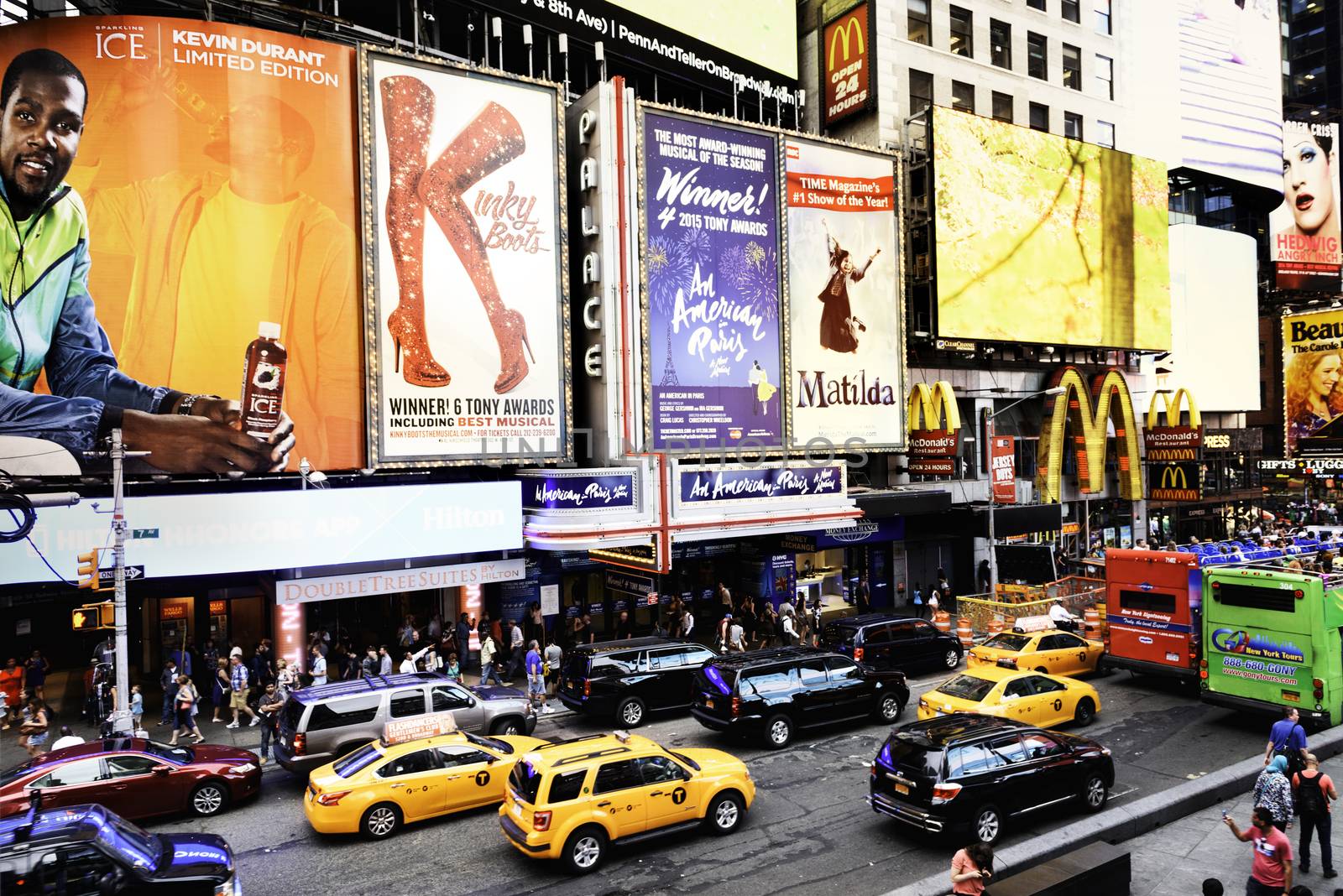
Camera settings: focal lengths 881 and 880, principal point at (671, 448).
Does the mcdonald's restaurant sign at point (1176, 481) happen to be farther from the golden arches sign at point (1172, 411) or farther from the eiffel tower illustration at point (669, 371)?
the eiffel tower illustration at point (669, 371)

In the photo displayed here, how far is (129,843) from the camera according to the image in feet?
34.6

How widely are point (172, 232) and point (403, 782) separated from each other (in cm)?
1542

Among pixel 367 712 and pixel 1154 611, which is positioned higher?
pixel 1154 611

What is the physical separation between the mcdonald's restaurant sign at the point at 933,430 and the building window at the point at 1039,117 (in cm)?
1481

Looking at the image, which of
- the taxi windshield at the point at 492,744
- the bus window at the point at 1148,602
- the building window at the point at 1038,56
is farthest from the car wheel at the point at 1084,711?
the building window at the point at 1038,56

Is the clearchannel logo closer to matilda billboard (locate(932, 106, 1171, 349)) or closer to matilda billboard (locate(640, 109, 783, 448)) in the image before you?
matilda billboard (locate(640, 109, 783, 448))


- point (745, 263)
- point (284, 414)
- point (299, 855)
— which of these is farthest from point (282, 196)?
point (299, 855)

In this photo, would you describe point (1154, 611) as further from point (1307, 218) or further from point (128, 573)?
point (1307, 218)

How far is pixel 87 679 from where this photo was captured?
70.7 ft

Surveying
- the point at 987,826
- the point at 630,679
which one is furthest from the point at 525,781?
the point at 630,679

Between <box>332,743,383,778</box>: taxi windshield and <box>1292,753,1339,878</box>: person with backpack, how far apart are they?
1339cm

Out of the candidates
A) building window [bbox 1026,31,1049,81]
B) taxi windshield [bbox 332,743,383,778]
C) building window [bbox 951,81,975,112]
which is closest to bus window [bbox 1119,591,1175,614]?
taxi windshield [bbox 332,743,383,778]

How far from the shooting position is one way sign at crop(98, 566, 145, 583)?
64.6ft

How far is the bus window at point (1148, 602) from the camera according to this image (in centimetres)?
1995
